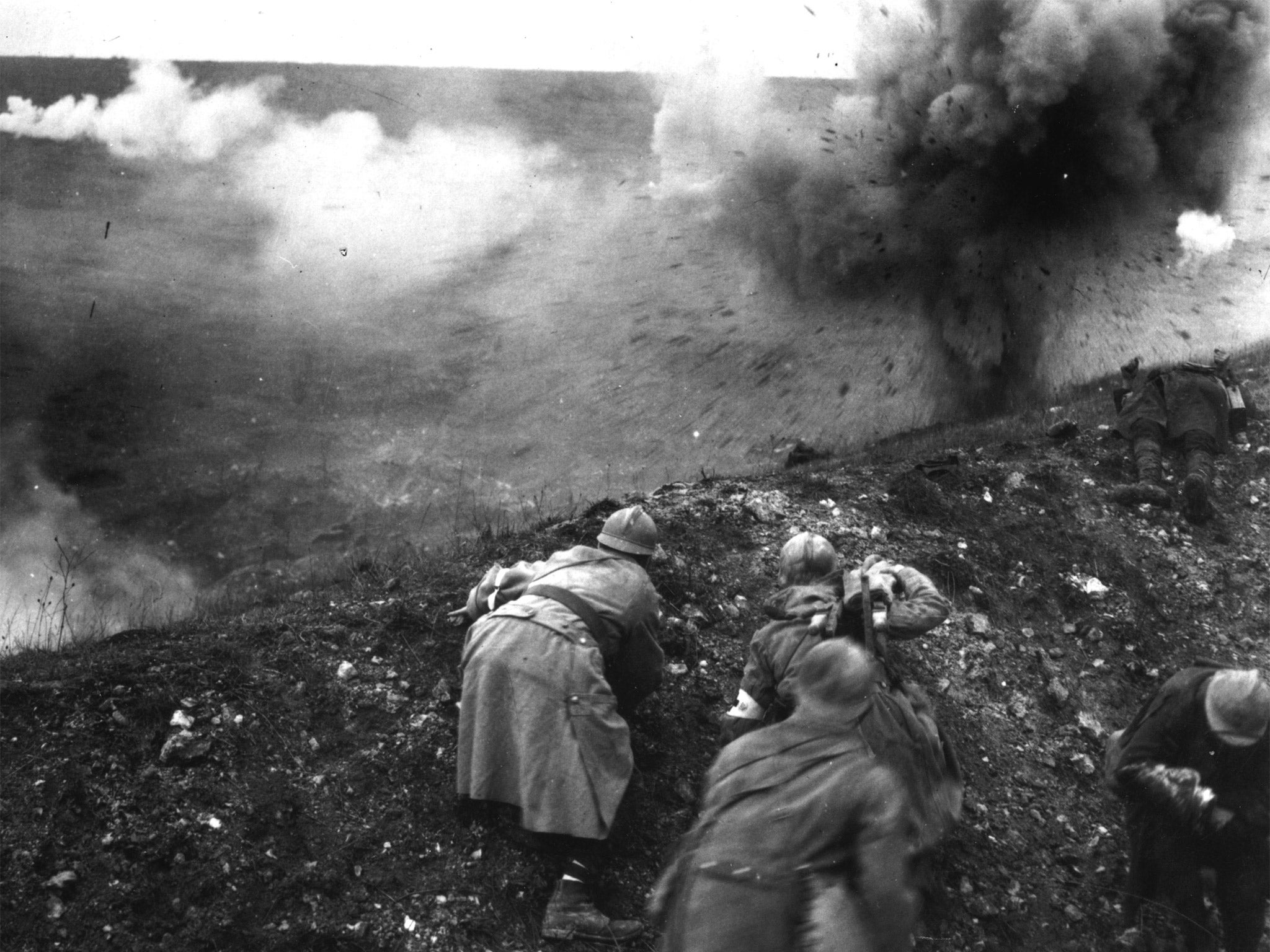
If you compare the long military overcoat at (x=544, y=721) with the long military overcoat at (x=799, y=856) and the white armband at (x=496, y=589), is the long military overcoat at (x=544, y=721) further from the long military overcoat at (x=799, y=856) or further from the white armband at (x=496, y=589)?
the long military overcoat at (x=799, y=856)

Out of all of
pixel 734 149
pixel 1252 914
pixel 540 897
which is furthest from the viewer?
pixel 734 149

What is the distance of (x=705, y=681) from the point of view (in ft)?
16.7

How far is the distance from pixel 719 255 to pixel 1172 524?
7.52 m

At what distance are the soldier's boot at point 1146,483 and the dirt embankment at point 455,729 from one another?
1.24 feet

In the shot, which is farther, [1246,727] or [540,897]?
[540,897]

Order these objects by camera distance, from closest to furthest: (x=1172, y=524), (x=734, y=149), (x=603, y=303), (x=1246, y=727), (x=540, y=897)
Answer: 1. (x=1246, y=727)
2. (x=540, y=897)
3. (x=1172, y=524)
4. (x=734, y=149)
5. (x=603, y=303)

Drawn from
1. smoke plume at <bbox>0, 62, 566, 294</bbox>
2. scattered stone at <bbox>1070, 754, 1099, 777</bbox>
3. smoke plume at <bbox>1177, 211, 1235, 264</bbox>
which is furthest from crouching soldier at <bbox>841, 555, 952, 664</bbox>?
smoke plume at <bbox>0, 62, 566, 294</bbox>

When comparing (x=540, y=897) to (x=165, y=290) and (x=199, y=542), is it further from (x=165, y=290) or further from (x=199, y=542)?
(x=165, y=290)

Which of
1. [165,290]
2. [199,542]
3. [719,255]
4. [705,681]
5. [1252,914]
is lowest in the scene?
[199,542]

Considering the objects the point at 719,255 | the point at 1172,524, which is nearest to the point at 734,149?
the point at 719,255

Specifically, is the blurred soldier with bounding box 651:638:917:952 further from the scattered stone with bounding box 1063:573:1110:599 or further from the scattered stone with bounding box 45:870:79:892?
the scattered stone with bounding box 1063:573:1110:599

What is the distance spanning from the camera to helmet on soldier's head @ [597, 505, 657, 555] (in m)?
4.02

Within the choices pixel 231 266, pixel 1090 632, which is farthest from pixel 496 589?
pixel 231 266

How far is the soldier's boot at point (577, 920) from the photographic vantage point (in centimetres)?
360
